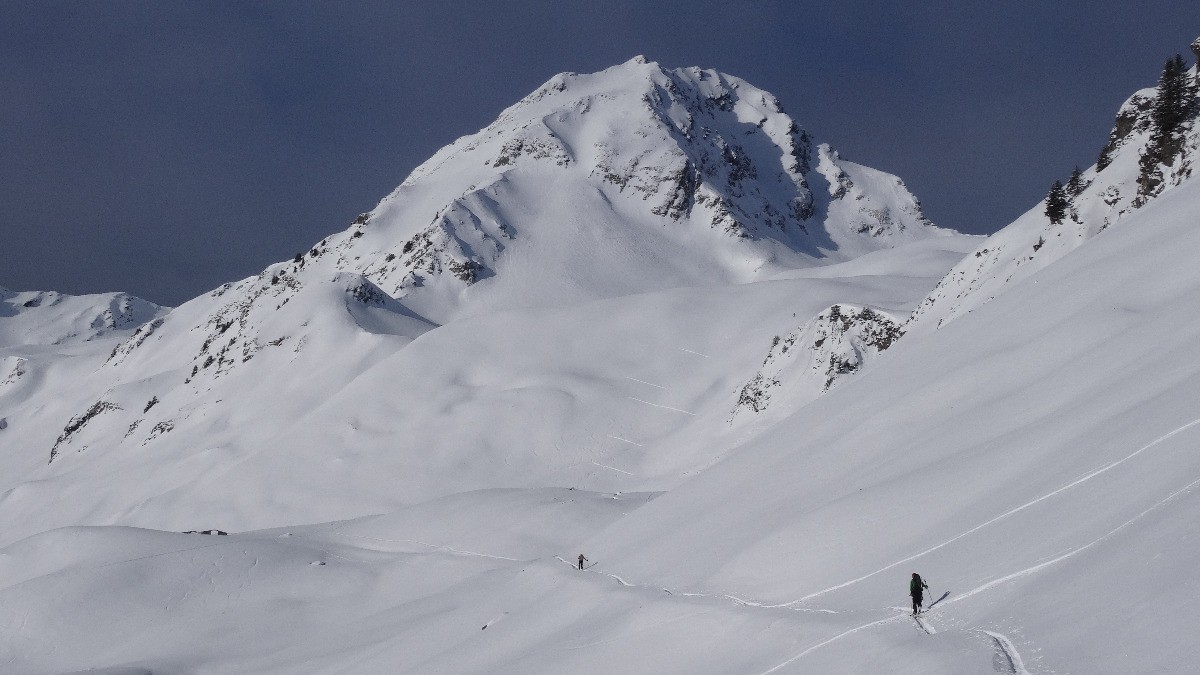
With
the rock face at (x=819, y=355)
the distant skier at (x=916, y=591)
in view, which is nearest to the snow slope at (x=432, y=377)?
the rock face at (x=819, y=355)

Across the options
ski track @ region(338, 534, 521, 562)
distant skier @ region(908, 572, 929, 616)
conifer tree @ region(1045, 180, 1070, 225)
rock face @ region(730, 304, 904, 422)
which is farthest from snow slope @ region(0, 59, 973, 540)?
distant skier @ region(908, 572, 929, 616)

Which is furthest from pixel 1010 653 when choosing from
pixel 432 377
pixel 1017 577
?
pixel 432 377

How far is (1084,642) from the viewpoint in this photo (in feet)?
35.6

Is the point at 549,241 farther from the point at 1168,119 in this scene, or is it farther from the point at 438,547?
the point at 1168,119

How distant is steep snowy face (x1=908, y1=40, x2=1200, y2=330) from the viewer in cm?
4119

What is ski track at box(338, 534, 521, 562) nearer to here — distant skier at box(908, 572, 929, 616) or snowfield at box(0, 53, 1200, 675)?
snowfield at box(0, 53, 1200, 675)

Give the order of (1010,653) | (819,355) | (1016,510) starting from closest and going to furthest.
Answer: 1. (1010,653)
2. (1016,510)
3. (819,355)

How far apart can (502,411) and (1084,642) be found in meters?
74.8

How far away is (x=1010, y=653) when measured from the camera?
1171cm

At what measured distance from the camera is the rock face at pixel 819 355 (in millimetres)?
62938

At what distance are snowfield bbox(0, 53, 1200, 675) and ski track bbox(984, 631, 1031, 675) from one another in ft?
0.15

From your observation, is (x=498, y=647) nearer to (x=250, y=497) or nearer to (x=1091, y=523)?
(x=1091, y=523)

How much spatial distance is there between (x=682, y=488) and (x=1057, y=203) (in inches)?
1112

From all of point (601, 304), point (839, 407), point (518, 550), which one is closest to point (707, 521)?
point (839, 407)
